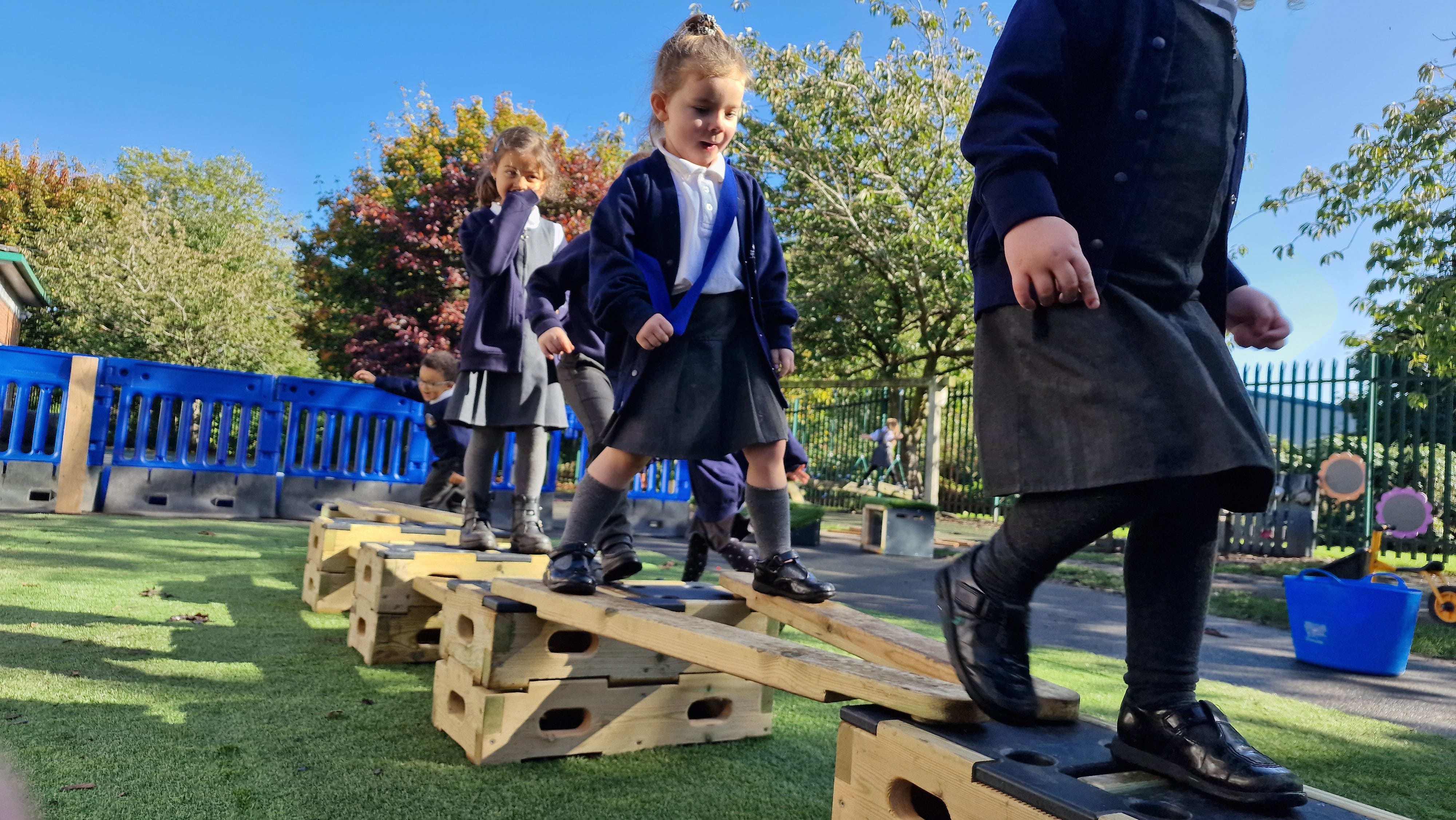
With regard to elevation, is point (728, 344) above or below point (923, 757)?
above

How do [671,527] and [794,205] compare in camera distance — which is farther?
[794,205]

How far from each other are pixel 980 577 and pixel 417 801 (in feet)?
4.38

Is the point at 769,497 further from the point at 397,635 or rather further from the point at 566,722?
the point at 397,635

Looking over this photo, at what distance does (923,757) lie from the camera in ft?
4.53

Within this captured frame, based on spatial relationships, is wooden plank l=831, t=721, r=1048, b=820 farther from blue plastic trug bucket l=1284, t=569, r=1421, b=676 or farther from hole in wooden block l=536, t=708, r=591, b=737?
Result: blue plastic trug bucket l=1284, t=569, r=1421, b=676

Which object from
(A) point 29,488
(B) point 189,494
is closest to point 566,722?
(B) point 189,494

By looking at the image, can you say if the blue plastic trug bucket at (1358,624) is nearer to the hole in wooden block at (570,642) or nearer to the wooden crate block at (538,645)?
the wooden crate block at (538,645)

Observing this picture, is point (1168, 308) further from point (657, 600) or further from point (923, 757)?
point (657, 600)

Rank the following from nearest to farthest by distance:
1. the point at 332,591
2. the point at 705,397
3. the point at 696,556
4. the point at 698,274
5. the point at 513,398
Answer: the point at 705,397
the point at 698,274
the point at 513,398
the point at 332,591
the point at 696,556

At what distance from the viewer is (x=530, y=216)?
413 cm

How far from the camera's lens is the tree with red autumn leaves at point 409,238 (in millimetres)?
17562

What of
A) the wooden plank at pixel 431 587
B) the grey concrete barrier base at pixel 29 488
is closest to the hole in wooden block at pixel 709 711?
the wooden plank at pixel 431 587

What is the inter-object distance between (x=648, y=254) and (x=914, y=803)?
1769 millimetres

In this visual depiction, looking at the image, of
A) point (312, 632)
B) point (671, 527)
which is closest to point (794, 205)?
point (671, 527)
